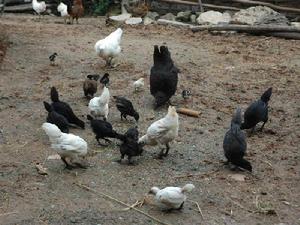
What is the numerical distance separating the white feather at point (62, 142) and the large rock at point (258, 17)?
10.3m

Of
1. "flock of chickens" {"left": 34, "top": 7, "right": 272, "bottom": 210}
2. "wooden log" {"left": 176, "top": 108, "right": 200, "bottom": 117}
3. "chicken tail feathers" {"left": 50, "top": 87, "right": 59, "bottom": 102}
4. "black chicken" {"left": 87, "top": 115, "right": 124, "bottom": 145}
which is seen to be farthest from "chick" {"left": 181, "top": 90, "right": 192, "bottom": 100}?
"black chicken" {"left": 87, "top": 115, "right": 124, "bottom": 145}

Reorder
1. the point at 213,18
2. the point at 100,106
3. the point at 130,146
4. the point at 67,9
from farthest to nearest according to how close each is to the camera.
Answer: the point at 67,9, the point at 213,18, the point at 100,106, the point at 130,146

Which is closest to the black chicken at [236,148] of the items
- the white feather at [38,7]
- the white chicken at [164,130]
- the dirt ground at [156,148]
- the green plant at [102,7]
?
the dirt ground at [156,148]

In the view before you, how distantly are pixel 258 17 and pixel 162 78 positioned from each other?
764cm

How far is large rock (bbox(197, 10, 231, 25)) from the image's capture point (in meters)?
17.0

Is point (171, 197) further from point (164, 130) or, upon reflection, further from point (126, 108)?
point (126, 108)

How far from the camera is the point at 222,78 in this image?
11.8 metres

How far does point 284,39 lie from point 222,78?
4271 mm

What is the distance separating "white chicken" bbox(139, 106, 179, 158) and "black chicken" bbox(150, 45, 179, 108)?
2120 millimetres

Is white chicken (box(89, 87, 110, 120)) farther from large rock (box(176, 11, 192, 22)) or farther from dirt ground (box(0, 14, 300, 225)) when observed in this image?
large rock (box(176, 11, 192, 22))

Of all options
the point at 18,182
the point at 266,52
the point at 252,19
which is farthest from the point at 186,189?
the point at 252,19

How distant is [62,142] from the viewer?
6.92 meters

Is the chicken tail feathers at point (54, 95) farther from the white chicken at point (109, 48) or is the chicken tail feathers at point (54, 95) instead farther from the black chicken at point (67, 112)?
the white chicken at point (109, 48)

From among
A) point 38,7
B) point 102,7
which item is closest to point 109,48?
point 38,7
